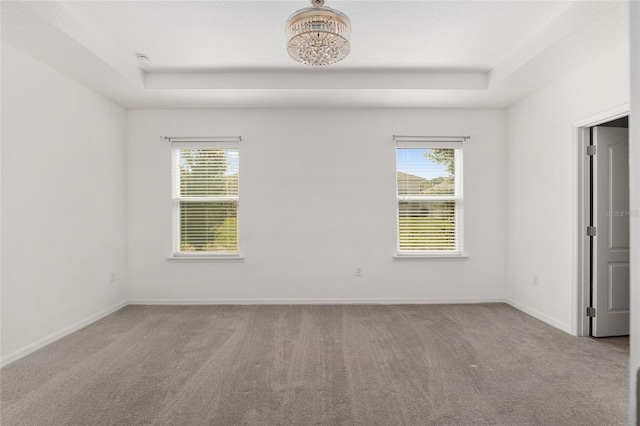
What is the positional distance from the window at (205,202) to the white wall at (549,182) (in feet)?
12.1

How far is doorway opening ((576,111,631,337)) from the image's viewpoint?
3.37 metres

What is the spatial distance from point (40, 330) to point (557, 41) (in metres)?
5.24

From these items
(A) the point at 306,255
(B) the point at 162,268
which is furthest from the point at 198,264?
(A) the point at 306,255

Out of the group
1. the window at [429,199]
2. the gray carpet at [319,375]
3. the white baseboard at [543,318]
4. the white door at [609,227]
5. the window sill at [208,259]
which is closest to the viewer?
the gray carpet at [319,375]

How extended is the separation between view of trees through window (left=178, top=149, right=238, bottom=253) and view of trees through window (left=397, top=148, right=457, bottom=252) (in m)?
2.31

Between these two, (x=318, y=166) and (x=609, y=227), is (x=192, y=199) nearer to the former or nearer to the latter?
(x=318, y=166)

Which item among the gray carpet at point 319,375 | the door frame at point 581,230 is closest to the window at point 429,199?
the gray carpet at point 319,375

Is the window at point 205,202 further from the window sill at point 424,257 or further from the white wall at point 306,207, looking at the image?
the window sill at point 424,257

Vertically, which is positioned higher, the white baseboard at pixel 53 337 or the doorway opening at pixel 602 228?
the doorway opening at pixel 602 228

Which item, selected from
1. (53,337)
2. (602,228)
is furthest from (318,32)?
(53,337)

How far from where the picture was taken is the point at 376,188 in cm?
459

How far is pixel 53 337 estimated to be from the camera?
10.8 ft

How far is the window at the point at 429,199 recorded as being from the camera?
4.65m

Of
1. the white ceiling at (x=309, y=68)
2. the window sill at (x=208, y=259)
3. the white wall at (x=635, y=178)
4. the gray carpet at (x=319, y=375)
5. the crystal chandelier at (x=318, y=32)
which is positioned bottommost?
the gray carpet at (x=319, y=375)
